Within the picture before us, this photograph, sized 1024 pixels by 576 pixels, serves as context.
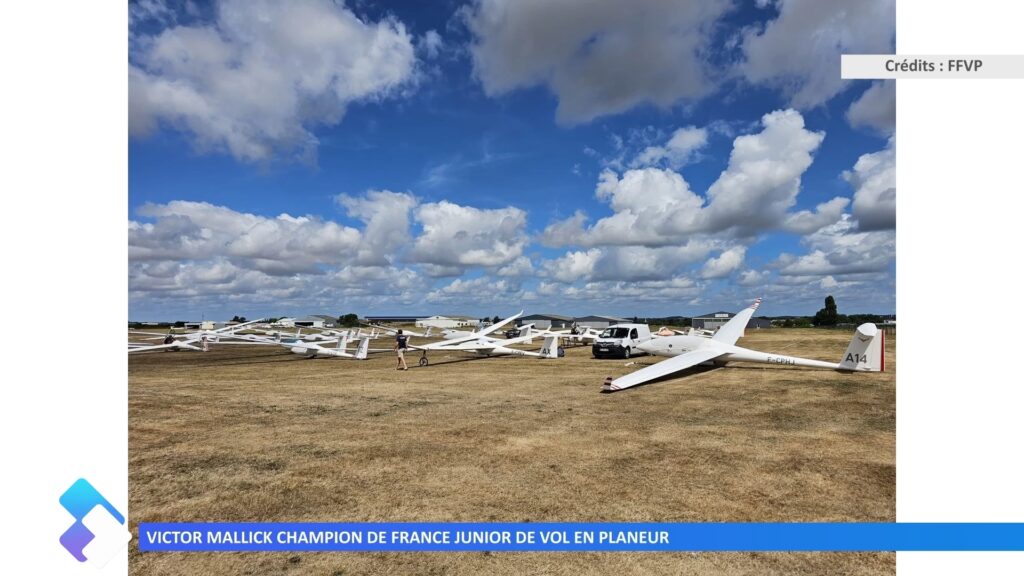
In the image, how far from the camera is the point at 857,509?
4.73 m

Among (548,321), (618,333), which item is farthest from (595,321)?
(618,333)

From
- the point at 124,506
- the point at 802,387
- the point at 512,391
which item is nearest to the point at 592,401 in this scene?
the point at 512,391

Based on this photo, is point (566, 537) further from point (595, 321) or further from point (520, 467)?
point (595, 321)

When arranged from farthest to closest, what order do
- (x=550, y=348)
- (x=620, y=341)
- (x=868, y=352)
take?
(x=550, y=348) < (x=620, y=341) < (x=868, y=352)

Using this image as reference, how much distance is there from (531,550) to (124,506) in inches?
140

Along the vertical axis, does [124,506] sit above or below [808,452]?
above

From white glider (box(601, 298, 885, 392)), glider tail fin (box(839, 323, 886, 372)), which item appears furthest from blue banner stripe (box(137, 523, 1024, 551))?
glider tail fin (box(839, 323, 886, 372))

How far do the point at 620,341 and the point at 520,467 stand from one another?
57.6 feet

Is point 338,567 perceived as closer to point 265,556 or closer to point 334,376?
point 265,556

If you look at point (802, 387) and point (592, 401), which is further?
point (802, 387)

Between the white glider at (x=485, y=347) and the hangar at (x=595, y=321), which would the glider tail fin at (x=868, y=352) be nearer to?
the white glider at (x=485, y=347)

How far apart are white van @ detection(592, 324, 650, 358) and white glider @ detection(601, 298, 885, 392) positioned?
154 inches

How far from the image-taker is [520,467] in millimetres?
5914

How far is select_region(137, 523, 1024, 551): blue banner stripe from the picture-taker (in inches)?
147
